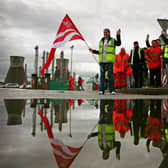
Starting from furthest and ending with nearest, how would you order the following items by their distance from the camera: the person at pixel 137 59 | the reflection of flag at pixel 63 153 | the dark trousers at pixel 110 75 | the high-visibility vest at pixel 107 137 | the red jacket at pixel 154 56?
the person at pixel 137 59 < the red jacket at pixel 154 56 < the dark trousers at pixel 110 75 < the high-visibility vest at pixel 107 137 < the reflection of flag at pixel 63 153

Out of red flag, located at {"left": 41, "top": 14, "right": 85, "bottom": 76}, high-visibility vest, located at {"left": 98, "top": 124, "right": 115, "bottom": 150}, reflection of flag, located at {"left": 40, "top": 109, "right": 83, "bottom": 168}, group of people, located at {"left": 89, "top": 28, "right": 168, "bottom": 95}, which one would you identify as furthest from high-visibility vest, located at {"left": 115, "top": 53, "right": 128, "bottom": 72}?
reflection of flag, located at {"left": 40, "top": 109, "right": 83, "bottom": 168}

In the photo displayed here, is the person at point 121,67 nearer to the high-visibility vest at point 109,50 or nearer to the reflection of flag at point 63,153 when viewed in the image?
the high-visibility vest at point 109,50

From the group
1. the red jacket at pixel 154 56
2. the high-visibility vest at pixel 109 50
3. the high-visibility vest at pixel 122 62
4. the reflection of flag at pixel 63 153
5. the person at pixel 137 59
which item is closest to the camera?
the reflection of flag at pixel 63 153

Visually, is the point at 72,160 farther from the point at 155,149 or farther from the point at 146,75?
the point at 146,75

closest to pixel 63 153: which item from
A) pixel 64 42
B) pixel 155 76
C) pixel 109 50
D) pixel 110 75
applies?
pixel 109 50

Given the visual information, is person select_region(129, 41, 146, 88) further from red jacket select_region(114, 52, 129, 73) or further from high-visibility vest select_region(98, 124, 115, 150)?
high-visibility vest select_region(98, 124, 115, 150)

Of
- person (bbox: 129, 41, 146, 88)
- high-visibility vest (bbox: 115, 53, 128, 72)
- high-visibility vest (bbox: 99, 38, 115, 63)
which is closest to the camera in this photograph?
high-visibility vest (bbox: 99, 38, 115, 63)

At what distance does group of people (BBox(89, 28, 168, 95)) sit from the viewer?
647cm

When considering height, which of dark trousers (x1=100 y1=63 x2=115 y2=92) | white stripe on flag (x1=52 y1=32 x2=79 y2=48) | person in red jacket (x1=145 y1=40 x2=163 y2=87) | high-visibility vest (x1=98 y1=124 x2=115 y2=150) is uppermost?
white stripe on flag (x1=52 y1=32 x2=79 y2=48)

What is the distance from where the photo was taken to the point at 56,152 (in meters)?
0.87

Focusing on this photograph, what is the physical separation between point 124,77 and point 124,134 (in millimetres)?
8667

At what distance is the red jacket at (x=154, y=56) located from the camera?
7.67 meters

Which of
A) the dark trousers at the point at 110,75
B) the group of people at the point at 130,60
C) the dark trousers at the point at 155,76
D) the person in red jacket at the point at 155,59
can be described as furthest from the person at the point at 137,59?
the dark trousers at the point at 110,75

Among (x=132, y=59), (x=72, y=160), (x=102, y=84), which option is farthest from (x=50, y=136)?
(x=132, y=59)
